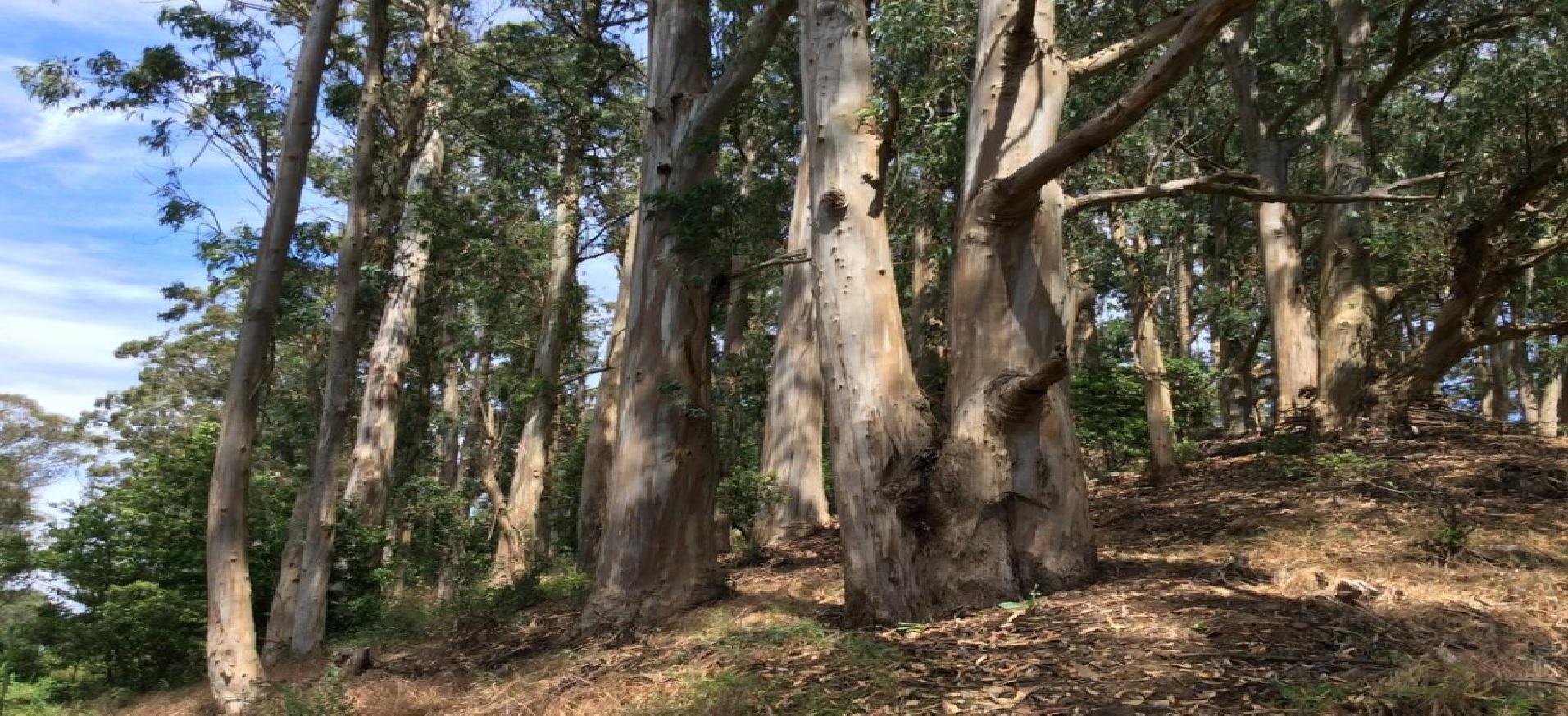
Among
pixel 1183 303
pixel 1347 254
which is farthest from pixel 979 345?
pixel 1183 303

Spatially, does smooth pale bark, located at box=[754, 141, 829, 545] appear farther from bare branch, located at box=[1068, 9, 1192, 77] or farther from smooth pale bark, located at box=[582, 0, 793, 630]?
bare branch, located at box=[1068, 9, 1192, 77]

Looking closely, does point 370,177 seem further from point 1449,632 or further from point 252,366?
point 1449,632

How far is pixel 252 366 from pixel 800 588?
4910 millimetres

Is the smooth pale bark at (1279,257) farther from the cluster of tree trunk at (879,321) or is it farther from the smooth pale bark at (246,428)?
the smooth pale bark at (246,428)

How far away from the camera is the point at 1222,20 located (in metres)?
4.75

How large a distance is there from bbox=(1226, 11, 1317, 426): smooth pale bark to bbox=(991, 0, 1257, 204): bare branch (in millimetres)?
6908

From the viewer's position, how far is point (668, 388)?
7754 millimetres

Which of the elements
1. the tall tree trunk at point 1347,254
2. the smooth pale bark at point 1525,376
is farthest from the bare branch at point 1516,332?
the smooth pale bark at point 1525,376

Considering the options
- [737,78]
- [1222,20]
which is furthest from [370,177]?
[1222,20]

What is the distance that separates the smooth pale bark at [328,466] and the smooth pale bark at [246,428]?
7.46ft

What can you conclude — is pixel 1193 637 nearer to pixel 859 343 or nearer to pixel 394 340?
pixel 859 343

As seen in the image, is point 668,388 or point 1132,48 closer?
point 1132,48

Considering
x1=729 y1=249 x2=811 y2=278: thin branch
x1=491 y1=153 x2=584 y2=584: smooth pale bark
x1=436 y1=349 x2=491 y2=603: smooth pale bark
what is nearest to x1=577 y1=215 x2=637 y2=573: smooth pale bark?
x1=491 y1=153 x2=584 y2=584: smooth pale bark

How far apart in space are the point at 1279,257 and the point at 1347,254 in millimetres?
1268
